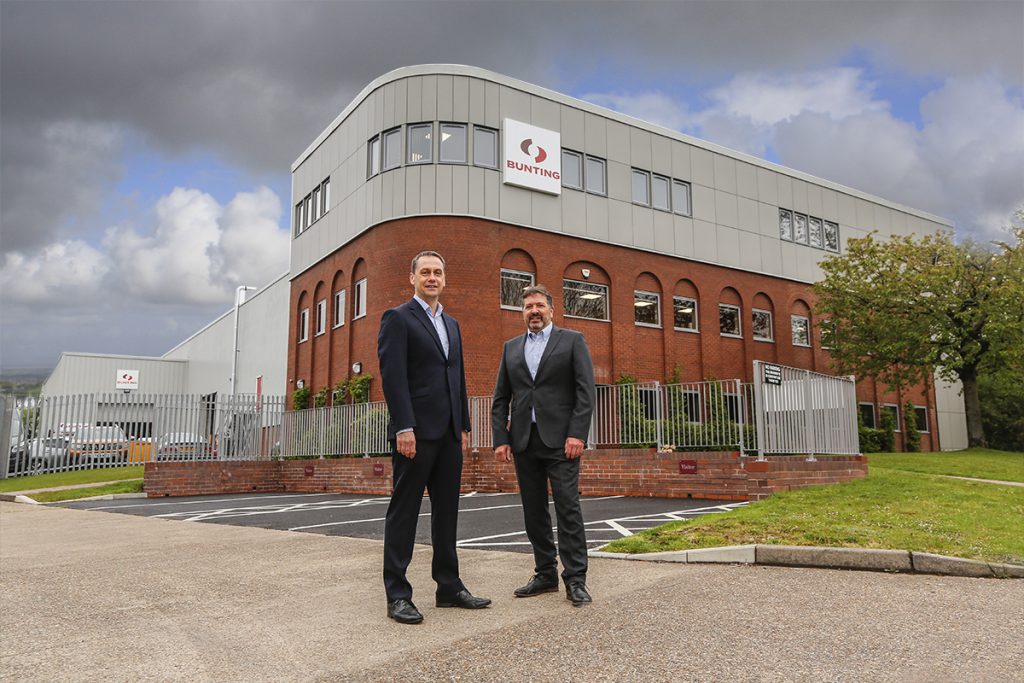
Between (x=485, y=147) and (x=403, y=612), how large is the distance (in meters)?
20.9

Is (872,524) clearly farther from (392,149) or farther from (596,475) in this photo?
(392,149)

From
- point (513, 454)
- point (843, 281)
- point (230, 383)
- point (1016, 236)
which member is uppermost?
point (1016, 236)

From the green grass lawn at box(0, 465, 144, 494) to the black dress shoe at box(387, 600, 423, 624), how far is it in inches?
641

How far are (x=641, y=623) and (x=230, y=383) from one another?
39855 millimetres

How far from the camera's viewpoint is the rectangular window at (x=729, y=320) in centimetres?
2897

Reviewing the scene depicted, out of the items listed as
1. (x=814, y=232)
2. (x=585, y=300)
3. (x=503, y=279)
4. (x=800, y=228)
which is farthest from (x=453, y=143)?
(x=814, y=232)

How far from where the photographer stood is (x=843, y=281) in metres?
29.6

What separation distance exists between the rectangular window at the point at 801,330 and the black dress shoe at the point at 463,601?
2883cm

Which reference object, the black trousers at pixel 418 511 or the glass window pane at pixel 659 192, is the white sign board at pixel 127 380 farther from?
the black trousers at pixel 418 511

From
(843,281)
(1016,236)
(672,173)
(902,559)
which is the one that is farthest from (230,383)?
(902,559)

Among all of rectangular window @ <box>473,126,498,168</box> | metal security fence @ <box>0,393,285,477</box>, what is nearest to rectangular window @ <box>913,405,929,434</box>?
rectangular window @ <box>473,126,498,168</box>

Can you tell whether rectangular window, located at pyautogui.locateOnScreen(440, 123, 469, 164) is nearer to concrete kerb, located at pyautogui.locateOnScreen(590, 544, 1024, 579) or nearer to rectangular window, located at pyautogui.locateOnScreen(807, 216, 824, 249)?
rectangular window, located at pyautogui.locateOnScreen(807, 216, 824, 249)

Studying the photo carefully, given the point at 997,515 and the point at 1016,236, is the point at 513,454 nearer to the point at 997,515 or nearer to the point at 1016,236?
the point at 997,515

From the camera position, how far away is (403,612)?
4.21 metres
